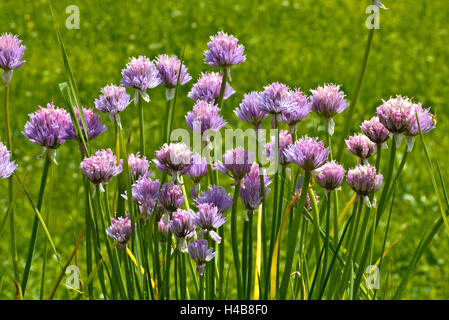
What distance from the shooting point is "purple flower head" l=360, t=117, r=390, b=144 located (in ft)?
5.21

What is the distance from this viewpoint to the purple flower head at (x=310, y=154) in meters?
1.38

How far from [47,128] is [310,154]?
63cm

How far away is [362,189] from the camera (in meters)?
1.46

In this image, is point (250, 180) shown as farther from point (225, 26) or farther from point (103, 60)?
point (225, 26)

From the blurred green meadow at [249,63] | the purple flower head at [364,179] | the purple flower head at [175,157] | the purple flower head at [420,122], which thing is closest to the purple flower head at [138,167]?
the purple flower head at [175,157]

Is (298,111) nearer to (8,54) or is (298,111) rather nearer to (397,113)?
(397,113)

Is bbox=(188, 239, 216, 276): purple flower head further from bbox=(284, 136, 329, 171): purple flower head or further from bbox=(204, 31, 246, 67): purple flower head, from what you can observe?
bbox=(204, 31, 246, 67): purple flower head

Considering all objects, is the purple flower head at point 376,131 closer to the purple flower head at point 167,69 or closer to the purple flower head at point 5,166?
the purple flower head at point 167,69

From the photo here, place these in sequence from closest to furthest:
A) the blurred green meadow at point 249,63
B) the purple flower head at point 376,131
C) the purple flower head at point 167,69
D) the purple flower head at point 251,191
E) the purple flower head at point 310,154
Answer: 1. the purple flower head at point 310,154
2. the purple flower head at point 251,191
3. the purple flower head at point 376,131
4. the purple flower head at point 167,69
5. the blurred green meadow at point 249,63

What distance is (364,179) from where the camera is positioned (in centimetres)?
145

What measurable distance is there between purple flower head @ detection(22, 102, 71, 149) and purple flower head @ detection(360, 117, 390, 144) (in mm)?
766

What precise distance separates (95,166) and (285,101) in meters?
0.47

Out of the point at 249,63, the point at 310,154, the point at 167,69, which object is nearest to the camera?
the point at 310,154

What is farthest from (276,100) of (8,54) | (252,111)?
(8,54)
